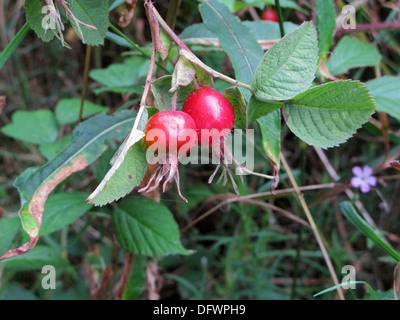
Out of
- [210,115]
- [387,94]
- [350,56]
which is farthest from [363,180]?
[210,115]

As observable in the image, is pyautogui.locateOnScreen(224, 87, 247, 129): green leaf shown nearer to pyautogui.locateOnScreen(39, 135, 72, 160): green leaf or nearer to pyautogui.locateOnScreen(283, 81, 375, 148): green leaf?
pyautogui.locateOnScreen(283, 81, 375, 148): green leaf

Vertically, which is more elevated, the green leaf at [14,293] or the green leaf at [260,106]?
the green leaf at [260,106]

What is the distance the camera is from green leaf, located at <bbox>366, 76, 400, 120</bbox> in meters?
0.91

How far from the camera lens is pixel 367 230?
2.68 feet

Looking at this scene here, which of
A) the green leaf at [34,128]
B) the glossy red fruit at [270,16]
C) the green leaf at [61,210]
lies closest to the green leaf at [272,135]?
the green leaf at [61,210]

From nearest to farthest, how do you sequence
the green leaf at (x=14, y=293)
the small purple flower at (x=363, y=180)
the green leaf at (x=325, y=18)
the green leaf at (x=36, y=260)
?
the green leaf at (x=325, y=18), the green leaf at (x=36, y=260), the small purple flower at (x=363, y=180), the green leaf at (x=14, y=293)

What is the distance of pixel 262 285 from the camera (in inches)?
46.8

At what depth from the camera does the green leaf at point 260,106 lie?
518 mm

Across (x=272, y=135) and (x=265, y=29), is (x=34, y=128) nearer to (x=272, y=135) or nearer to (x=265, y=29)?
(x=265, y=29)

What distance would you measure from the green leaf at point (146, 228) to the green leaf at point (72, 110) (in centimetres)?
42

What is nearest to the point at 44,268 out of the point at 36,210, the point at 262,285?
the point at 36,210

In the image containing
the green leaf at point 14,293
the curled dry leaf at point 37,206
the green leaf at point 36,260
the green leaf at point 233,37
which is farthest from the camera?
the green leaf at point 14,293

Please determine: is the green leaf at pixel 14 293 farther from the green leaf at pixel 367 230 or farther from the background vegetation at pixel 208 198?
the green leaf at pixel 367 230

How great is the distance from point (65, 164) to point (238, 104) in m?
0.38
